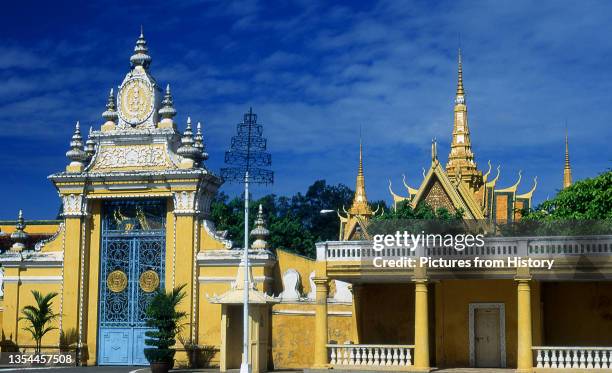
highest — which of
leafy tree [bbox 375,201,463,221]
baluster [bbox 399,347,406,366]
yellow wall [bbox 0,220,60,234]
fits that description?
yellow wall [bbox 0,220,60,234]

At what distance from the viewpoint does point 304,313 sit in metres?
31.1

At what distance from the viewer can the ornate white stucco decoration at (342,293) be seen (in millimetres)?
31016

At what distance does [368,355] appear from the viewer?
26406mm

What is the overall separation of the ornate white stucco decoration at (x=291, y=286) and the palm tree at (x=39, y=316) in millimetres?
7734

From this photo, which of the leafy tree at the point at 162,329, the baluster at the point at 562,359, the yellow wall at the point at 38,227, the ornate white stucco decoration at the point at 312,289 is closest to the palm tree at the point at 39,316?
the leafy tree at the point at 162,329

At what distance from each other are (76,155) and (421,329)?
46.6ft

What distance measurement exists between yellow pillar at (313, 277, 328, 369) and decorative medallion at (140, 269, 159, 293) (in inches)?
294

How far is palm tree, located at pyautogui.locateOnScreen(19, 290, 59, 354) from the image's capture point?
3184 centimetres

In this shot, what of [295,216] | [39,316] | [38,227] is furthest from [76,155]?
[295,216]

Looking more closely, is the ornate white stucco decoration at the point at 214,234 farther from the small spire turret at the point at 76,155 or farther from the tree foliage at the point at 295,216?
the tree foliage at the point at 295,216

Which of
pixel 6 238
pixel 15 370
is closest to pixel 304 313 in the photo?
pixel 15 370

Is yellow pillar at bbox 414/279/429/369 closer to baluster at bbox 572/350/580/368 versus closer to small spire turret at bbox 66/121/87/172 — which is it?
baluster at bbox 572/350/580/368

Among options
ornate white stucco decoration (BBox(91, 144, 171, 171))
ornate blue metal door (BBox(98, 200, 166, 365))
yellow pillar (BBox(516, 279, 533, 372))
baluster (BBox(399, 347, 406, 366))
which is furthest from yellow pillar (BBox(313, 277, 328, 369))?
ornate white stucco decoration (BBox(91, 144, 171, 171))

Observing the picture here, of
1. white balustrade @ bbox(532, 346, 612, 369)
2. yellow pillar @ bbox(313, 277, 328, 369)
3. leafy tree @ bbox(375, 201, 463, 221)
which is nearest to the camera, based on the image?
white balustrade @ bbox(532, 346, 612, 369)
